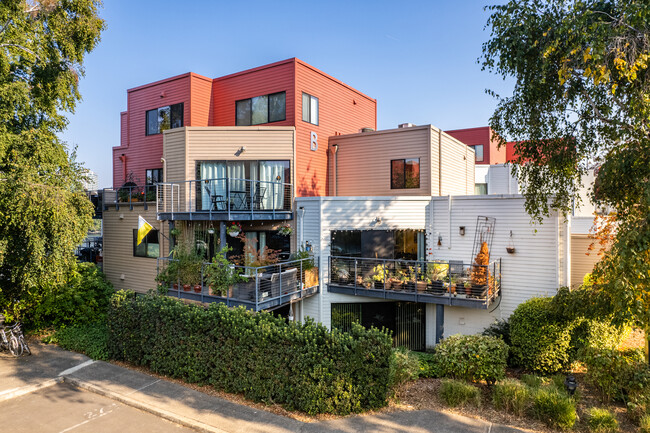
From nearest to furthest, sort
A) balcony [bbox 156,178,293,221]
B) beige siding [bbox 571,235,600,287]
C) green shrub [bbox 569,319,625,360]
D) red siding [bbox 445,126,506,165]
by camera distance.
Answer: green shrub [bbox 569,319,625,360] → beige siding [bbox 571,235,600,287] → balcony [bbox 156,178,293,221] → red siding [bbox 445,126,506,165]

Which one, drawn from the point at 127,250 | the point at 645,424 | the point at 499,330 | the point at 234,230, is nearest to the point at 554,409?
the point at 645,424

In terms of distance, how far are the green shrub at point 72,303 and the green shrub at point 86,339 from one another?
1.60 ft

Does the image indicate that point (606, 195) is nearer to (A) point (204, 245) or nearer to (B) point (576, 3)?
(B) point (576, 3)

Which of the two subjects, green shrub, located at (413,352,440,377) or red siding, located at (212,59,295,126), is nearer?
green shrub, located at (413,352,440,377)

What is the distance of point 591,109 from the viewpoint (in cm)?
1012

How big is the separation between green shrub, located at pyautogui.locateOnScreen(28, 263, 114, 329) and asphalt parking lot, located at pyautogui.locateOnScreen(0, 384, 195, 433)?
5.16m

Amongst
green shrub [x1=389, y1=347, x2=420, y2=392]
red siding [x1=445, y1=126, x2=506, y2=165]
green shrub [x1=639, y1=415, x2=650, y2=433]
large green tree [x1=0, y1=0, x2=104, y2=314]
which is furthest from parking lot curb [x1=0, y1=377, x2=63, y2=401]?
red siding [x1=445, y1=126, x2=506, y2=165]

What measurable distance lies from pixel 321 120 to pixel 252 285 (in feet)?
27.8

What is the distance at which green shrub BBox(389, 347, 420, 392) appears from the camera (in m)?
8.72

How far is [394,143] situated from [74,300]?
43.9 feet

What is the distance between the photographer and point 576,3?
8.38 m

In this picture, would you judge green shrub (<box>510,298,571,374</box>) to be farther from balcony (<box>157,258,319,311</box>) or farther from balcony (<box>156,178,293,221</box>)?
balcony (<box>156,178,293,221</box>)

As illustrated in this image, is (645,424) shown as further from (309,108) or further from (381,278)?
(309,108)

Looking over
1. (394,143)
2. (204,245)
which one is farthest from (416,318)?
(204,245)
